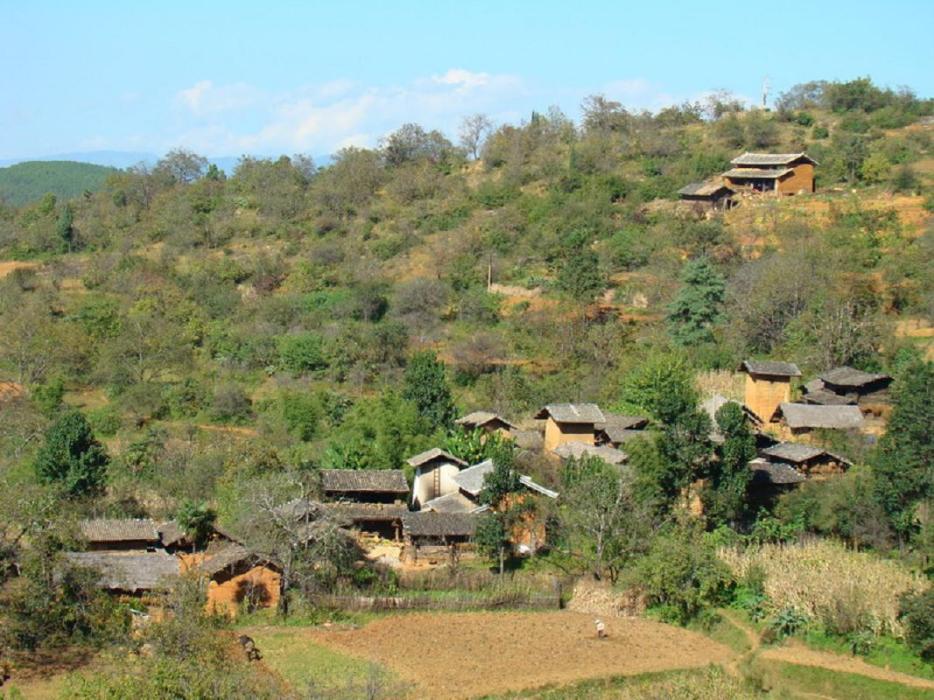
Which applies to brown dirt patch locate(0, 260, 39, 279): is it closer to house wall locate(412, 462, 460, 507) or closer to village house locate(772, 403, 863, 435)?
house wall locate(412, 462, 460, 507)

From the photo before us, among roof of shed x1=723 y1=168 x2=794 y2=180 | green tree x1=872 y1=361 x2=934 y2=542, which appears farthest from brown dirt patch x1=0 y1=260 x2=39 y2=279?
green tree x1=872 y1=361 x2=934 y2=542

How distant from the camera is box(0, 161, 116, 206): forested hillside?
107 m

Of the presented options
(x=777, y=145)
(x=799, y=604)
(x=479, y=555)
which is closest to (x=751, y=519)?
(x=799, y=604)

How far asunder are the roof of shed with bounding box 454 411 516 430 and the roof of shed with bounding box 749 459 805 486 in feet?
24.1

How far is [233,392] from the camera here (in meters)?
37.0

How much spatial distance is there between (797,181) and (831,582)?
31.9 metres

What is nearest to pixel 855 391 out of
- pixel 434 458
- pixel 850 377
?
pixel 850 377

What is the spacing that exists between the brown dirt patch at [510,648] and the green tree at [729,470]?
382 cm

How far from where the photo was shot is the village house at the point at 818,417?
31234mm

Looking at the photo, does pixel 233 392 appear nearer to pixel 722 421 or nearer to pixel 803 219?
pixel 722 421

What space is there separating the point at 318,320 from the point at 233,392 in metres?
8.03

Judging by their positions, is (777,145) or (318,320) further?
(777,145)

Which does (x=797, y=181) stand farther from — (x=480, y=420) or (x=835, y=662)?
(x=835, y=662)

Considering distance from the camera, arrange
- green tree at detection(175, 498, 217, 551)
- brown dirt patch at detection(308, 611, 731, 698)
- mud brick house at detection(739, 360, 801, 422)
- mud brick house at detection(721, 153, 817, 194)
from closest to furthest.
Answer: brown dirt patch at detection(308, 611, 731, 698) → green tree at detection(175, 498, 217, 551) → mud brick house at detection(739, 360, 801, 422) → mud brick house at detection(721, 153, 817, 194)
